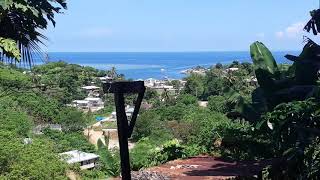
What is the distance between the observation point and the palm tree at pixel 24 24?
464 centimetres

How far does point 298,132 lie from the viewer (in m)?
6.77

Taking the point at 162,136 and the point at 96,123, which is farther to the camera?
the point at 96,123

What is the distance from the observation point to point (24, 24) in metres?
4.98

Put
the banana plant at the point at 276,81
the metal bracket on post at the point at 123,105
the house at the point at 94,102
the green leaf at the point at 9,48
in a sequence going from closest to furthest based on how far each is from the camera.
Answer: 1. the metal bracket on post at the point at 123,105
2. the green leaf at the point at 9,48
3. the banana plant at the point at 276,81
4. the house at the point at 94,102

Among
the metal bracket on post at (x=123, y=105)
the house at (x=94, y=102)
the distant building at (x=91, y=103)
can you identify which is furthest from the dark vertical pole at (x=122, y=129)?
the house at (x=94, y=102)

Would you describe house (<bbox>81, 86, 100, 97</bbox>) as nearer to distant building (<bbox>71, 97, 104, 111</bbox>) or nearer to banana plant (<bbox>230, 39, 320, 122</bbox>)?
distant building (<bbox>71, 97, 104, 111</bbox>)

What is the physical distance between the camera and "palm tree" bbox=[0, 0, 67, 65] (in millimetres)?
4637

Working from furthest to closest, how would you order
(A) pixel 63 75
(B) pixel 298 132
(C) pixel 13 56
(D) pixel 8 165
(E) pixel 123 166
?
(A) pixel 63 75, (D) pixel 8 165, (B) pixel 298 132, (C) pixel 13 56, (E) pixel 123 166

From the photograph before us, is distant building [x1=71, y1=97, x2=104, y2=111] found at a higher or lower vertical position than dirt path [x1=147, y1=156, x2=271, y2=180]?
lower

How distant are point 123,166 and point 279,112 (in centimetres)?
365

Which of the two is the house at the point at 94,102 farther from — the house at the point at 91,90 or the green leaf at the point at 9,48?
the green leaf at the point at 9,48

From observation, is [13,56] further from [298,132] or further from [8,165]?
[8,165]

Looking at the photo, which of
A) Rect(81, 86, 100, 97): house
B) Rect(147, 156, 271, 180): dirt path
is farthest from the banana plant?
Rect(81, 86, 100, 97): house

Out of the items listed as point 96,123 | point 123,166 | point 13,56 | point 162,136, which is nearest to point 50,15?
point 13,56
